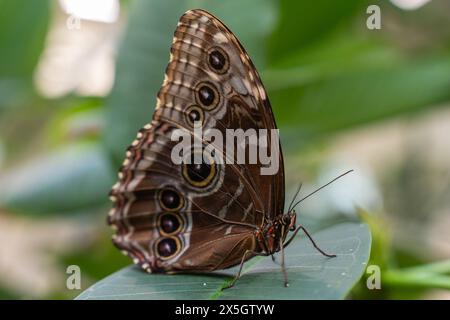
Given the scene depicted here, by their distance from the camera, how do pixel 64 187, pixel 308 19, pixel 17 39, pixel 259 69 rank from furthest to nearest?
pixel 17 39, pixel 64 187, pixel 308 19, pixel 259 69

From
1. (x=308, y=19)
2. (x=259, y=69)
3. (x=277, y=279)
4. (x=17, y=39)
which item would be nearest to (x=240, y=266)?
(x=277, y=279)

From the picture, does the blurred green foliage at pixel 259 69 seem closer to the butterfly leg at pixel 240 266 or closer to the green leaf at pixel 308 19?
the green leaf at pixel 308 19

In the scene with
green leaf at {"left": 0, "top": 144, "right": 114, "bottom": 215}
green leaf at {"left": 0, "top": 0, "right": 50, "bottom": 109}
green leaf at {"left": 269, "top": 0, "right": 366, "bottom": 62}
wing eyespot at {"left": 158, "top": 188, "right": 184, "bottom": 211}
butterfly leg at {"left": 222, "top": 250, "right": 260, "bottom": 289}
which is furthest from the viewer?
green leaf at {"left": 0, "top": 0, "right": 50, "bottom": 109}

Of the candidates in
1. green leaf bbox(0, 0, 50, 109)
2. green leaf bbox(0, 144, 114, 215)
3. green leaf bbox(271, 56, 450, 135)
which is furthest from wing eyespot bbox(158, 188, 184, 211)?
green leaf bbox(0, 0, 50, 109)

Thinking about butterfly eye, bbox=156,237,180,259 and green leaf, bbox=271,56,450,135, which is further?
green leaf, bbox=271,56,450,135

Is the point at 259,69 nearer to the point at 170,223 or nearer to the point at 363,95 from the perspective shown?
the point at 170,223

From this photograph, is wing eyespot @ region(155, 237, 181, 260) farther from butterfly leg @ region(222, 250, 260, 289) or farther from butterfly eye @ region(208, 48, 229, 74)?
butterfly eye @ region(208, 48, 229, 74)
